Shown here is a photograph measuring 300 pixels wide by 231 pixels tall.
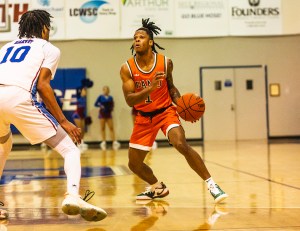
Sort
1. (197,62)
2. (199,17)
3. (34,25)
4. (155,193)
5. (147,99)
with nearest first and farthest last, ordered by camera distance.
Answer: (34,25) → (147,99) → (155,193) → (199,17) → (197,62)

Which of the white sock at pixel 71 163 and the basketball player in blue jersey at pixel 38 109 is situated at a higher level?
the basketball player in blue jersey at pixel 38 109

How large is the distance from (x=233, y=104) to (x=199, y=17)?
318cm

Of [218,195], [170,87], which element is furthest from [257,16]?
[218,195]

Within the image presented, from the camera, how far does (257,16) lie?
1820cm

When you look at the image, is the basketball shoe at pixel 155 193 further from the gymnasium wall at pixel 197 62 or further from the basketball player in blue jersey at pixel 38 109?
the gymnasium wall at pixel 197 62

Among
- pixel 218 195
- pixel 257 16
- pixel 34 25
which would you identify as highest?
pixel 257 16

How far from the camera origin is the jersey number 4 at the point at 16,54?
4.56m

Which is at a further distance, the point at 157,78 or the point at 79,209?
the point at 157,78

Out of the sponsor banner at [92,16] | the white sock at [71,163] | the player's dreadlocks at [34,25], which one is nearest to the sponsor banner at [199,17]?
the sponsor banner at [92,16]

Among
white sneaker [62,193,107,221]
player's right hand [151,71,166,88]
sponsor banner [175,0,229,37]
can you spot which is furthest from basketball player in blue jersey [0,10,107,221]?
sponsor banner [175,0,229,37]

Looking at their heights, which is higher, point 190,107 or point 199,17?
point 199,17

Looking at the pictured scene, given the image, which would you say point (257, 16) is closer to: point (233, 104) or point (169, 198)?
point (233, 104)

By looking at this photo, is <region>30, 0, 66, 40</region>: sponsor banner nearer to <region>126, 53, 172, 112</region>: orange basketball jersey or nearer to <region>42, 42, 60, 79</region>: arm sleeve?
<region>126, 53, 172, 112</region>: orange basketball jersey

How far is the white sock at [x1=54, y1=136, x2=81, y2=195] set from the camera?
14.5 ft
